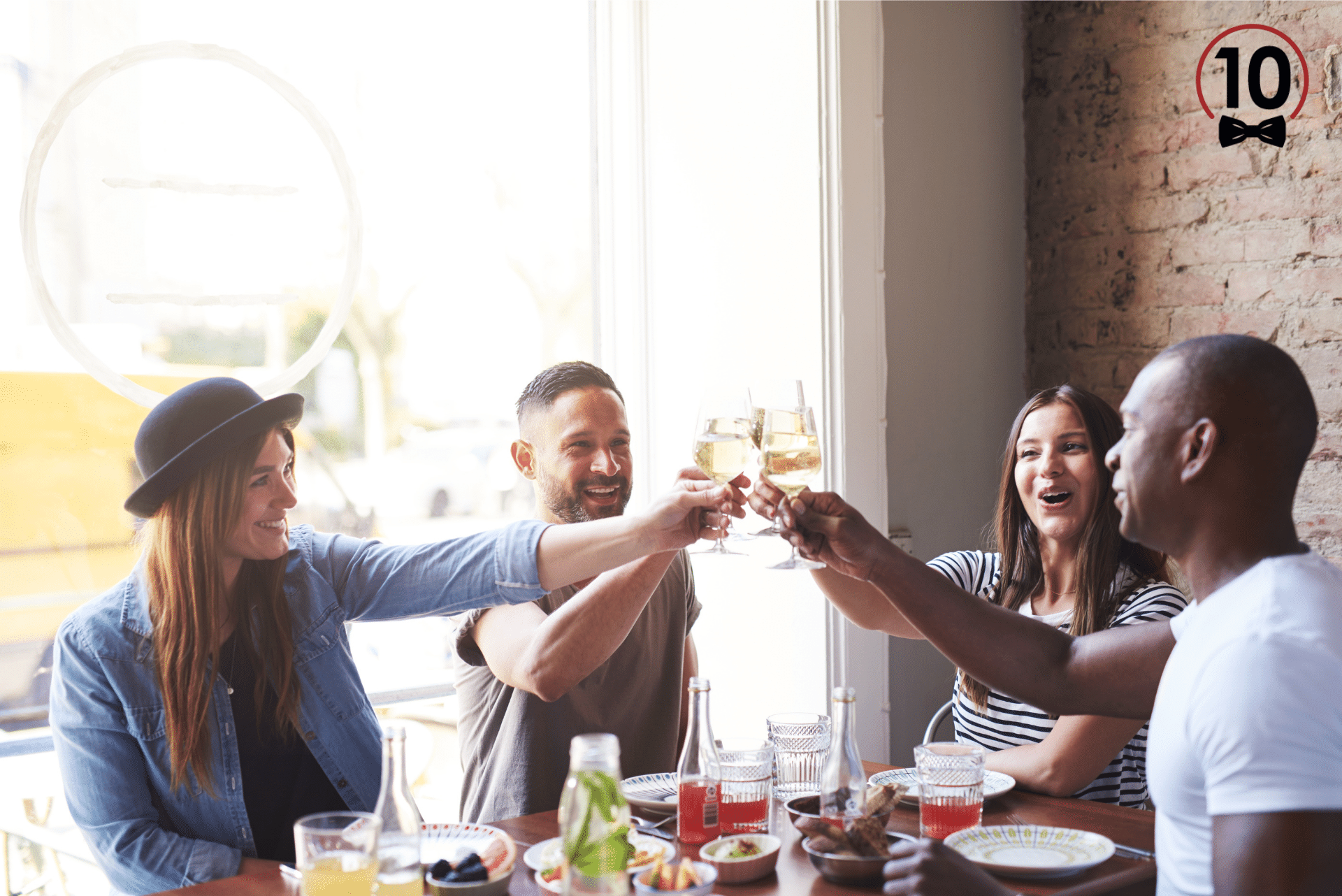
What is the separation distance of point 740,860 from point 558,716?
2.37ft

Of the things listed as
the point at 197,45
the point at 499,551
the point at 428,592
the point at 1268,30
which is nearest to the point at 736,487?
the point at 499,551

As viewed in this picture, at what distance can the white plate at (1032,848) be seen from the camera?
128 centimetres

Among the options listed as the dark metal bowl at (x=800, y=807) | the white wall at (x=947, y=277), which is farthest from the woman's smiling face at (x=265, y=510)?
the white wall at (x=947, y=277)

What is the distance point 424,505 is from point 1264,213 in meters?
2.08

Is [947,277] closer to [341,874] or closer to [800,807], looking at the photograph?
[800,807]

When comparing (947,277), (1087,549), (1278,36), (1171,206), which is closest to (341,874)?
(1087,549)

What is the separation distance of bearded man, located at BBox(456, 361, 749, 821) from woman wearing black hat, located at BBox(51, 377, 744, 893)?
0.09 m

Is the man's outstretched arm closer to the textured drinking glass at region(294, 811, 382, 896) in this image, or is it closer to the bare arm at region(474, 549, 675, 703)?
the bare arm at region(474, 549, 675, 703)

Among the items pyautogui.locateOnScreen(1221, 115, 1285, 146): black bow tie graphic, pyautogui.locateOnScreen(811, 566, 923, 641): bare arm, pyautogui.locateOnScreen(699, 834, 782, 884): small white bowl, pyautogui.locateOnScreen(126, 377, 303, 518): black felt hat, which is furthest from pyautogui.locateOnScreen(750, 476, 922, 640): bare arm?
pyautogui.locateOnScreen(1221, 115, 1285, 146): black bow tie graphic

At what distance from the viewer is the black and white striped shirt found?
6.14 ft

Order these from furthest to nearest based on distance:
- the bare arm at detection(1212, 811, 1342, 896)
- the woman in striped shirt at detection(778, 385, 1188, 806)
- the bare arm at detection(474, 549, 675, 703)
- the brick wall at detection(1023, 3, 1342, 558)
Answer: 1. the brick wall at detection(1023, 3, 1342, 558)
2. the woman in striped shirt at detection(778, 385, 1188, 806)
3. the bare arm at detection(474, 549, 675, 703)
4. the bare arm at detection(1212, 811, 1342, 896)

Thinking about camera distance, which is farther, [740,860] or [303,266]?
[303,266]

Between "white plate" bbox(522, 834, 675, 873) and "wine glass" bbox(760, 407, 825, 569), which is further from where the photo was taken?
"wine glass" bbox(760, 407, 825, 569)

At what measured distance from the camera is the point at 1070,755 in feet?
5.49
